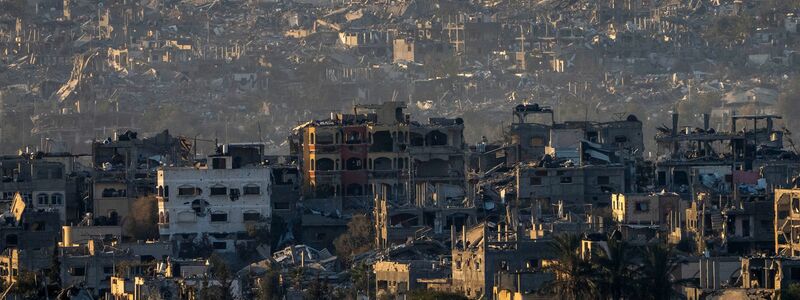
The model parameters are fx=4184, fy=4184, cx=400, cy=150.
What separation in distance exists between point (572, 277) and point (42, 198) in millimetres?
29003

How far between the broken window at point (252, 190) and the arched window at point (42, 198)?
4.38 meters

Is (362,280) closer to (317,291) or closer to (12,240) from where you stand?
(317,291)

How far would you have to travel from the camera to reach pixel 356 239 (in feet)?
241

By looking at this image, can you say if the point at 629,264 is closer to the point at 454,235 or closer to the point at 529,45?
the point at 454,235

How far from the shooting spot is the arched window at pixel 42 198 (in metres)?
80.7

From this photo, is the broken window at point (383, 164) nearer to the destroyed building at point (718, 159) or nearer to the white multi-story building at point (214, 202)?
the destroyed building at point (718, 159)

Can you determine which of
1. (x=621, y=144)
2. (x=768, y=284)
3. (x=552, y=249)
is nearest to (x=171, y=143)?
(x=621, y=144)

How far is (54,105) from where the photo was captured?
150m

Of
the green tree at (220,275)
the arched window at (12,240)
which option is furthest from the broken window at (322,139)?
the arched window at (12,240)

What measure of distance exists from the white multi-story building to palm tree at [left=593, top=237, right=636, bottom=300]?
23.1m

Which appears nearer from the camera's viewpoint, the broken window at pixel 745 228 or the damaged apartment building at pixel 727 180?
the damaged apartment building at pixel 727 180

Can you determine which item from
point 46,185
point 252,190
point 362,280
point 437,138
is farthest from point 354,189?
point 362,280

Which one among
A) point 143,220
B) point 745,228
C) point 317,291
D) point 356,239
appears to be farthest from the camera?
point 143,220

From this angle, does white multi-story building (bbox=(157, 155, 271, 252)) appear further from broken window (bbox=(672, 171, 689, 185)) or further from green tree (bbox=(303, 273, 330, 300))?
green tree (bbox=(303, 273, 330, 300))
